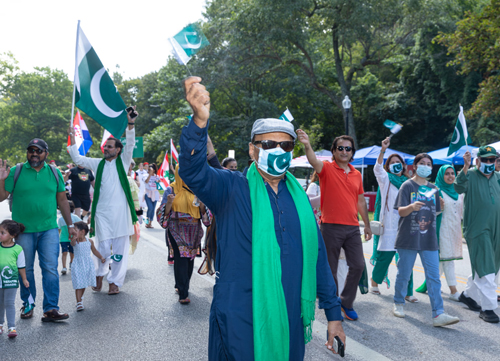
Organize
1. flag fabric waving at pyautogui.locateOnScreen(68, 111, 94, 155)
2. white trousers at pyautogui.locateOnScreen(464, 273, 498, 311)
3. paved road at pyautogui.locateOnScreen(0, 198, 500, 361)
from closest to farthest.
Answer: paved road at pyautogui.locateOnScreen(0, 198, 500, 361), white trousers at pyautogui.locateOnScreen(464, 273, 498, 311), flag fabric waving at pyautogui.locateOnScreen(68, 111, 94, 155)

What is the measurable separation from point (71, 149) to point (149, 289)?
2271 mm

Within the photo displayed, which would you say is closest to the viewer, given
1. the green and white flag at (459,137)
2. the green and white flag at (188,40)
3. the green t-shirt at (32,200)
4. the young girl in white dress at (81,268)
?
the green and white flag at (188,40)

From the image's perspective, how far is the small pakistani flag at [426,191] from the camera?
5.30m

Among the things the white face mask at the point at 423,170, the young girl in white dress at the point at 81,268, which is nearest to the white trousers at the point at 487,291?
the white face mask at the point at 423,170

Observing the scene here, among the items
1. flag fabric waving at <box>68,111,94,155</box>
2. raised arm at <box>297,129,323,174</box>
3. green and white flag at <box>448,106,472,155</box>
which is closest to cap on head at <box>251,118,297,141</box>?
raised arm at <box>297,129,323,174</box>

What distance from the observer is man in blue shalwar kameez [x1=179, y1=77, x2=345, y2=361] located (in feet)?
7.53

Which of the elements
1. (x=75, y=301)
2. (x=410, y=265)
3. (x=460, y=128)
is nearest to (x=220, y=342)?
(x=410, y=265)

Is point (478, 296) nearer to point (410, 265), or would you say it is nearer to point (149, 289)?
point (410, 265)

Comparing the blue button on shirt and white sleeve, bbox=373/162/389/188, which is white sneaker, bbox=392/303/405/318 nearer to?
white sleeve, bbox=373/162/389/188

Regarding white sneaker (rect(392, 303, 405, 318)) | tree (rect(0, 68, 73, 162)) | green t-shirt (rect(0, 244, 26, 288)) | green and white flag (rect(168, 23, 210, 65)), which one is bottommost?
white sneaker (rect(392, 303, 405, 318))

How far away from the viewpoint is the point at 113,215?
6211 millimetres

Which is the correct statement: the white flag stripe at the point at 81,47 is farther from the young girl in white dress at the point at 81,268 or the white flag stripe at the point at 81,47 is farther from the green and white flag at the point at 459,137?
the green and white flag at the point at 459,137

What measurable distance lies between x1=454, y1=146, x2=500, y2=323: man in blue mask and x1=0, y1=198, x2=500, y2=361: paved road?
26cm

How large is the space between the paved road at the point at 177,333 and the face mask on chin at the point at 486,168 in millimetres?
1759
